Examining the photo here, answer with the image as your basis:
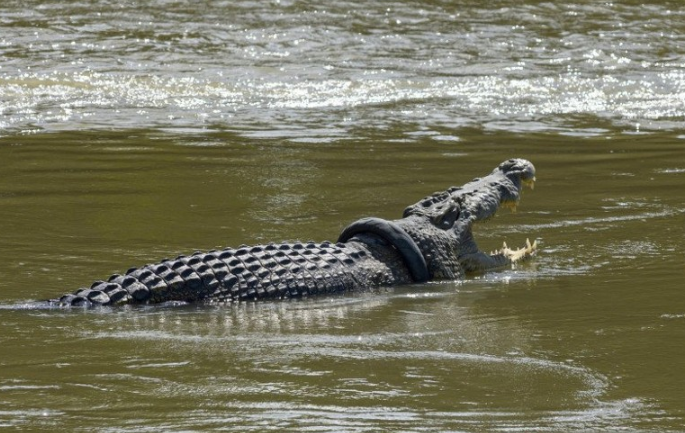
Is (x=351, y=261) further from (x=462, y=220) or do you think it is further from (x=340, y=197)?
(x=340, y=197)

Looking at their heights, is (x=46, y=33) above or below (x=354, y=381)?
above

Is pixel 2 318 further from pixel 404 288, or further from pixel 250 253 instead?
pixel 404 288

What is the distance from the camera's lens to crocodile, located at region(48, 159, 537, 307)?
→ 20.3 feet

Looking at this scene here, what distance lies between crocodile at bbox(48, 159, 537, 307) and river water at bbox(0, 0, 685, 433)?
142 millimetres

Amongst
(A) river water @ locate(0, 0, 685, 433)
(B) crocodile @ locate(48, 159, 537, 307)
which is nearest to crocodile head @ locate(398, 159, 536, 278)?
(B) crocodile @ locate(48, 159, 537, 307)

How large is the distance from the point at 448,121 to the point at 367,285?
6121 mm

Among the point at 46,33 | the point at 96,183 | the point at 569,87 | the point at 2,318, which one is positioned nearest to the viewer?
the point at 2,318

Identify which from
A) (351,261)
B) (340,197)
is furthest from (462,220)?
(340,197)

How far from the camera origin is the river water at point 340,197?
4.69 metres

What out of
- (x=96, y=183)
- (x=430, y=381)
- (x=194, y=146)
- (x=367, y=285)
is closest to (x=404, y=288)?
(x=367, y=285)

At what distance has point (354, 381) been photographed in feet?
15.8

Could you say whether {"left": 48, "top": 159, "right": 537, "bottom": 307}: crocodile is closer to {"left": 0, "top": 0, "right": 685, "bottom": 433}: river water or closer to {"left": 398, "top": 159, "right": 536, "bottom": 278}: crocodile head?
{"left": 398, "top": 159, "right": 536, "bottom": 278}: crocodile head

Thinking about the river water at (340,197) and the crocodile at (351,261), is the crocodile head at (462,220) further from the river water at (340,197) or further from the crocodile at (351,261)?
the river water at (340,197)

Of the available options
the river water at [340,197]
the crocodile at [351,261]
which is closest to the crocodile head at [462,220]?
the crocodile at [351,261]
